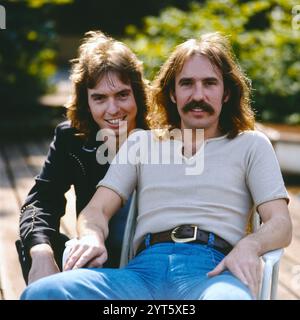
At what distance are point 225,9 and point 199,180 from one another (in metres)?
4.99

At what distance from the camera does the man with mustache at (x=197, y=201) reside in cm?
190

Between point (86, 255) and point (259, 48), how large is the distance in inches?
198

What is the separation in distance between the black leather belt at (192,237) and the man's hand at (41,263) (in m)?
0.33

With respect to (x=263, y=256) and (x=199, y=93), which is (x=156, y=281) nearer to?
(x=263, y=256)

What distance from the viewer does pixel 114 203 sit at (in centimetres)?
219

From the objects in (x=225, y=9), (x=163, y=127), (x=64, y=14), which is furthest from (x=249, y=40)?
(x=64, y=14)

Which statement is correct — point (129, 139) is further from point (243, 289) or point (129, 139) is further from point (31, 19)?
point (31, 19)

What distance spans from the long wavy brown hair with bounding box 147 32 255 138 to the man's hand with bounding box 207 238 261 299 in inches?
17.9

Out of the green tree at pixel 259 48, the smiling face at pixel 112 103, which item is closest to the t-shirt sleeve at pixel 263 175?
the smiling face at pixel 112 103

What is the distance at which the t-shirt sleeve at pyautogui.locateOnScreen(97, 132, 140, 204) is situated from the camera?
7.22ft
